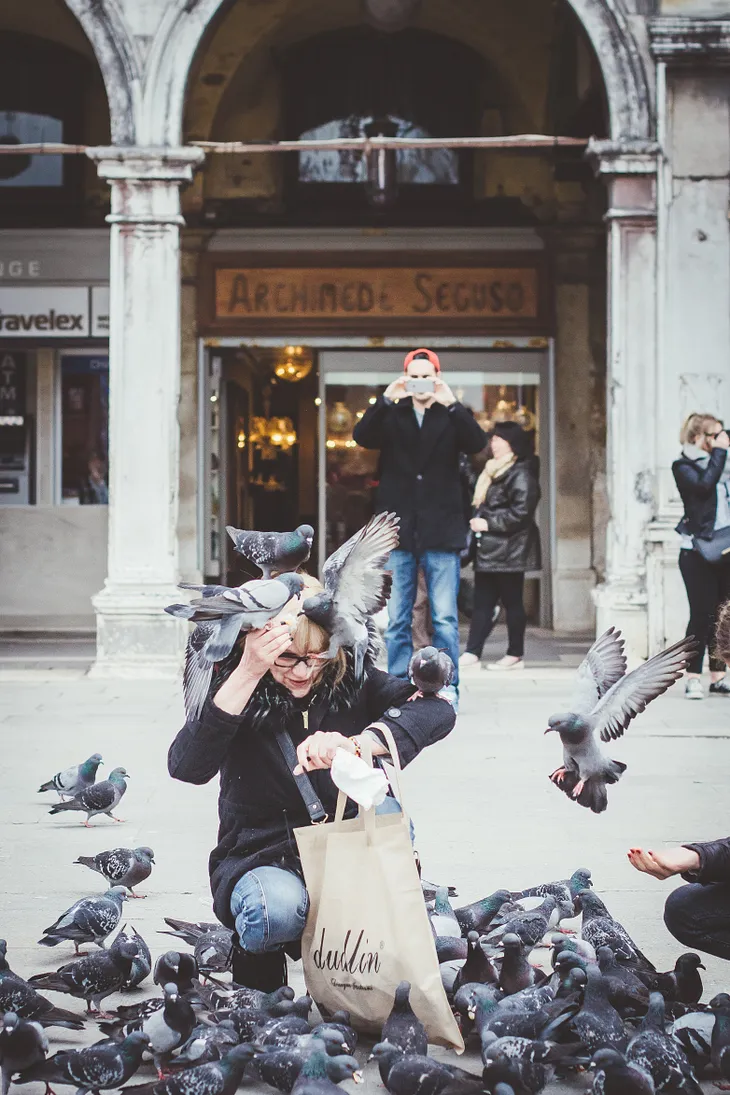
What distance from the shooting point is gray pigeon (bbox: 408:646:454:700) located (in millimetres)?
3703

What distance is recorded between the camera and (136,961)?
4008 mm

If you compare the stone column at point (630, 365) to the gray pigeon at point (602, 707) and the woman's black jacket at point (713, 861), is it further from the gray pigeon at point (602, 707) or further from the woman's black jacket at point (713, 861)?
the woman's black jacket at point (713, 861)

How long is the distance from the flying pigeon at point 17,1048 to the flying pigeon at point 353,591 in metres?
1.10

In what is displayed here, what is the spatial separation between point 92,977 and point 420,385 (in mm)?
5199

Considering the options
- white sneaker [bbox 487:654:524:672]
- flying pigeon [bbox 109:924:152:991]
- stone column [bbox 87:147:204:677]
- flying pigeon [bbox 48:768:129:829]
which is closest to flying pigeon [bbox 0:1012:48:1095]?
flying pigeon [bbox 109:924:152:991]

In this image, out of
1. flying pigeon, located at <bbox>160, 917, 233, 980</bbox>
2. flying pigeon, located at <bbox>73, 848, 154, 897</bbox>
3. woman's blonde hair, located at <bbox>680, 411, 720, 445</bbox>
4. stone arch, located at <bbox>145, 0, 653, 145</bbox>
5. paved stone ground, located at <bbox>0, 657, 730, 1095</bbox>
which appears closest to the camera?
flying pigeon, located at <bbox>160, 917, 233, 980</bbox>

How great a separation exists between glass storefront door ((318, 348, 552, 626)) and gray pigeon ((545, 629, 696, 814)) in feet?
32.2

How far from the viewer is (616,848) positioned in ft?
18.6

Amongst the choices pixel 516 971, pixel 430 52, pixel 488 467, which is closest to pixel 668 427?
pixel 488 467

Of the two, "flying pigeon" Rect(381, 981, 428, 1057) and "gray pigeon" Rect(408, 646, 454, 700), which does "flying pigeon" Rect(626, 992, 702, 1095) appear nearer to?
"flying pigeon" Rect(381, 981, 428, 1057)

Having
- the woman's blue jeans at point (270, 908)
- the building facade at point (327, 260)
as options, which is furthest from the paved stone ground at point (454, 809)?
the building facade at point (327, 260)

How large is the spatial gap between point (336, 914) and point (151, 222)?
7.99 m

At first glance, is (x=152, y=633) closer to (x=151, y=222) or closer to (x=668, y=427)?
(x=151, y=222)

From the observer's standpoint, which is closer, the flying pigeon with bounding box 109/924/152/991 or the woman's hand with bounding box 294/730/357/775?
the woman's hand with bounding box 294/730/357/775
